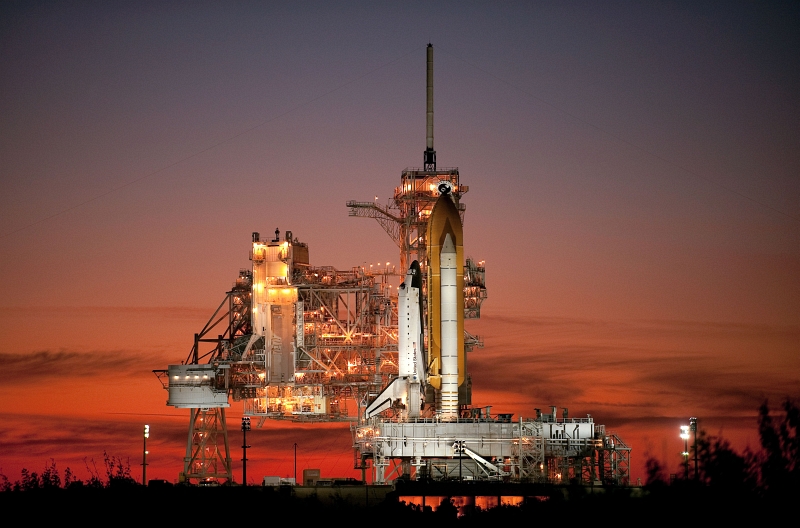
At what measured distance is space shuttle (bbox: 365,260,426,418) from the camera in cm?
10456

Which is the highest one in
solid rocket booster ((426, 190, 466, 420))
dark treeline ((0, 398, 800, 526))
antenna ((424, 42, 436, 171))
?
antenna ((424, 42, 436, 171))

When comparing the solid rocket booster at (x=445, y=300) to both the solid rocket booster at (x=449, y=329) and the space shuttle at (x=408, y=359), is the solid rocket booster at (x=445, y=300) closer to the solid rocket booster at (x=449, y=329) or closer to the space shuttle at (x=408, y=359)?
the solid rocket booster at (x=449, y=329)

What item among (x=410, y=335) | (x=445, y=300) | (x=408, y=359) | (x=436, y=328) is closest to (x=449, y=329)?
(x=436, y=328)

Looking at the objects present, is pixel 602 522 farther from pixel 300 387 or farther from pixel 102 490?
pixel 300 387

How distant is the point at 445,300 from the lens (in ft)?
345

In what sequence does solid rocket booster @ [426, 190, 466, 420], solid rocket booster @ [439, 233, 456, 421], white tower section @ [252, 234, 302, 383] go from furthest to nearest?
white tower section @ [252, 234, 302, 383] → solid rocket booster @ [426, 190, 466, 420] → solid rocket booster @ [439, 233, 456, 421]

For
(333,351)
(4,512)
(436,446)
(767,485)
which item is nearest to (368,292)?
(333,351)

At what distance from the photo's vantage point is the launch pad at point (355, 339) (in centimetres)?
10550

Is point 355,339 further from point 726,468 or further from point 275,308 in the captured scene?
point 726,468

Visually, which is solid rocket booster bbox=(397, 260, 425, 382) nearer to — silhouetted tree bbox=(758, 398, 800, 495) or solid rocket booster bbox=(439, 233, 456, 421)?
solid rocket booster bbox=(439, 233, 456, 421)

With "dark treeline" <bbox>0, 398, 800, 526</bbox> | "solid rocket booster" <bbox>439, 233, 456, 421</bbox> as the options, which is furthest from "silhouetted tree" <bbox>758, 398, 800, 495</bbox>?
"solid rocket booster" <bbox>439, 233, 456, 421</bbox>

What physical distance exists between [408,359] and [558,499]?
821 inches

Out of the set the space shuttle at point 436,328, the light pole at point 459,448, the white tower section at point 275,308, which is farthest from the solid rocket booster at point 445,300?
the white tower section at point 275,308

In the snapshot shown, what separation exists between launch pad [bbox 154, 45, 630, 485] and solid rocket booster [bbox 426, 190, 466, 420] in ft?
0.22
